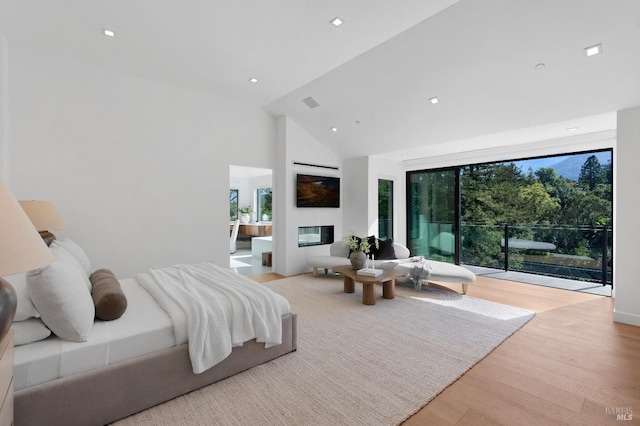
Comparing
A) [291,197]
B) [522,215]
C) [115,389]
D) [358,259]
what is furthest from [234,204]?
[115,389]

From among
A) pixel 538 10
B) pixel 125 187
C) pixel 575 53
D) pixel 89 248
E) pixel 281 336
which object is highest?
pixel 538 10

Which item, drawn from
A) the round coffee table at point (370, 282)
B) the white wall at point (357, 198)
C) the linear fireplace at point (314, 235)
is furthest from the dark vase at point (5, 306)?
the white wall at point (357, 198)

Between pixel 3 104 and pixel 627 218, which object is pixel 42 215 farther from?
pixel 627 218

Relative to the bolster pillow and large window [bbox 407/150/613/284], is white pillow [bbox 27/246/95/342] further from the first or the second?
large window [bbox 407/150/613/284]

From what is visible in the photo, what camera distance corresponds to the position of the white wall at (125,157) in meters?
3.56

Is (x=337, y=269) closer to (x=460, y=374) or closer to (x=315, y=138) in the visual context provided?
(x=460, y=374)

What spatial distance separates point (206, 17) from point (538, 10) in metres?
3.04

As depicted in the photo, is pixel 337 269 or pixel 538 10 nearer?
pixel 538 10

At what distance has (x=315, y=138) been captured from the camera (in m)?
6.07

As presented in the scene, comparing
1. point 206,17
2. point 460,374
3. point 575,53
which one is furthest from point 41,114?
point 575,53

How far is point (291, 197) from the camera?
5.73m

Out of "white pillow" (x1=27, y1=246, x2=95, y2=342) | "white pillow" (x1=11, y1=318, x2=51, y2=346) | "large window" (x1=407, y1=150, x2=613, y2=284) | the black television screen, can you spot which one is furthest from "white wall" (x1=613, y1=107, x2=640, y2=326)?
"white pillow" (x1=11, y1=318, x2=51, y2=346)

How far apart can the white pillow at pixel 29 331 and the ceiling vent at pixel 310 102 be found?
14.1 feet

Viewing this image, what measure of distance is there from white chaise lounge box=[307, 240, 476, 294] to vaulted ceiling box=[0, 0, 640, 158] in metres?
2.12
